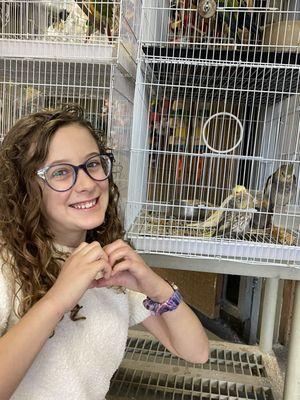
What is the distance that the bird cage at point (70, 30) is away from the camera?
1278 mm

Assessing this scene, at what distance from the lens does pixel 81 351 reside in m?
0.73

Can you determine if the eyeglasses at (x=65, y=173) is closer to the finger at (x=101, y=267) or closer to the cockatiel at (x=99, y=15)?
the finger at (x=101, y=267)

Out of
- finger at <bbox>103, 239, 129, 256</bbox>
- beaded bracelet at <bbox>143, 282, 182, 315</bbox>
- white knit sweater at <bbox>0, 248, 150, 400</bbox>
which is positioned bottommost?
white knit sweater at <bbox>0, 248, 150, 400</bbox>

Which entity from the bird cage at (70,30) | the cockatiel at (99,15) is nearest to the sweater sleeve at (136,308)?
the bird cage at (70,30)

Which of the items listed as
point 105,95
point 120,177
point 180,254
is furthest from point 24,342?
point 105,95

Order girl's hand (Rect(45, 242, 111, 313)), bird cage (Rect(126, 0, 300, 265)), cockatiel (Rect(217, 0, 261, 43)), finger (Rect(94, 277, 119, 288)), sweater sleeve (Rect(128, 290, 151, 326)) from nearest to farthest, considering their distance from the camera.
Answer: girl's hand (Rect(45, 242, 111, 313)) → finger (Rect(94, 277, 119, 288)) → sweater sleeve (Rect(128, 290, 151, 326)) → bird cage (Rect(126, 0, 300, 265)) → cockatiel (Rect(217, 0, 261, 43))

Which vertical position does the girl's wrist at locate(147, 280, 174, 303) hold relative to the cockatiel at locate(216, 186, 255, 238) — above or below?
below

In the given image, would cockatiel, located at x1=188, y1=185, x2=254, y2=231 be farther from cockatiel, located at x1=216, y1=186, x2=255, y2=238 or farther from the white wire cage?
the white wire cage

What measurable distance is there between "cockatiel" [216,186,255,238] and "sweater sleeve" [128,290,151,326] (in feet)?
1.38

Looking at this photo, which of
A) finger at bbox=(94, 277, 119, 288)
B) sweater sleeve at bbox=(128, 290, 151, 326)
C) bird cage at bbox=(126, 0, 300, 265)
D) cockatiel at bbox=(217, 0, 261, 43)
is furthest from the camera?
cockatiel at bbox=(217, 0, 261, 43)

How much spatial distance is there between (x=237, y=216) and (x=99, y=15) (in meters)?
0.81

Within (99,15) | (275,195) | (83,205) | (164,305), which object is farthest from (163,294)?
(99,15)

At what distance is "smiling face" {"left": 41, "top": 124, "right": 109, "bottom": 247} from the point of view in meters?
0.70

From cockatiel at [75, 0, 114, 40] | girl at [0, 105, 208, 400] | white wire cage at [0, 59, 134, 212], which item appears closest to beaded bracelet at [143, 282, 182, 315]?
girl at [0, 105, 208, 400]
